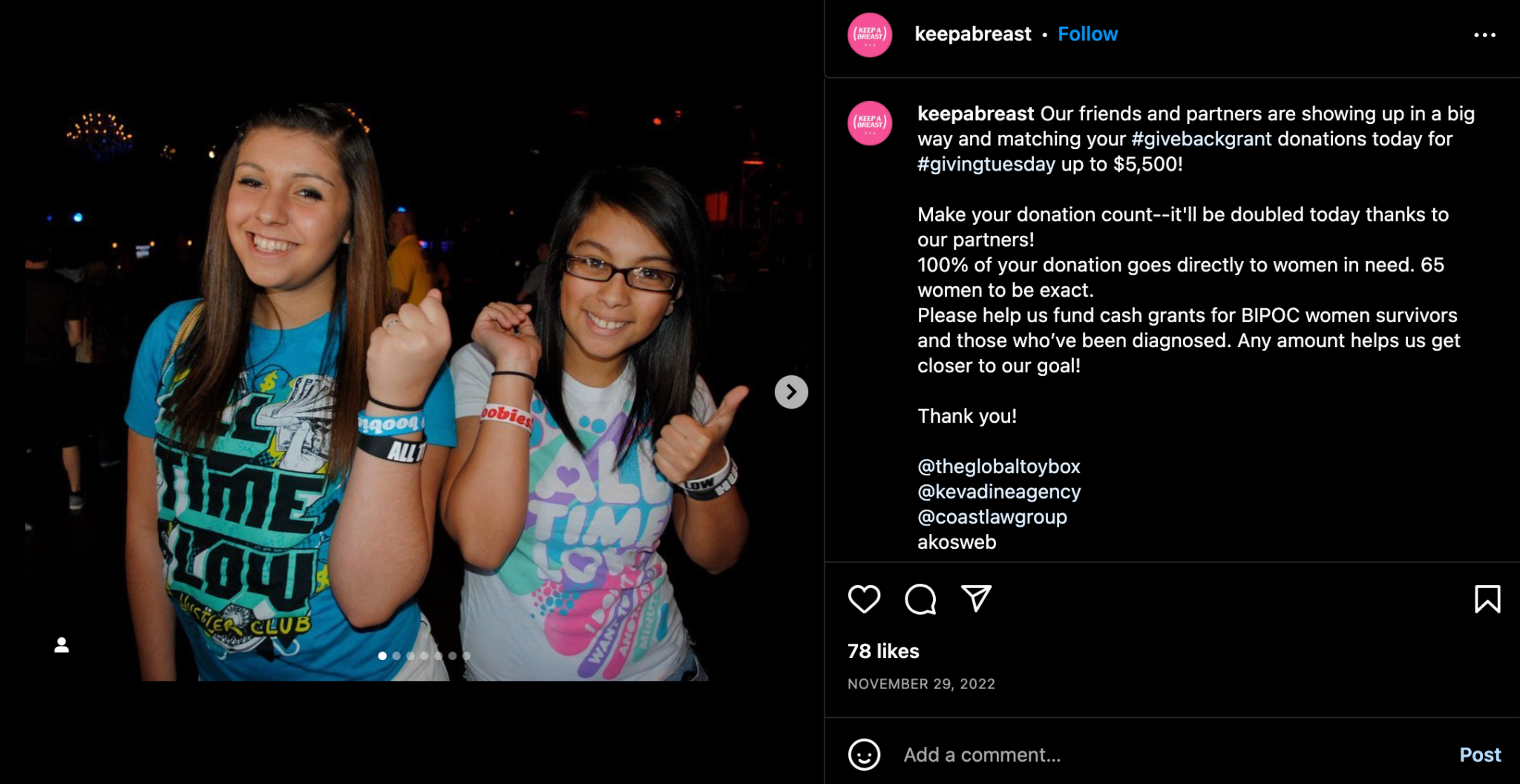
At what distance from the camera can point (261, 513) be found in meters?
1.23

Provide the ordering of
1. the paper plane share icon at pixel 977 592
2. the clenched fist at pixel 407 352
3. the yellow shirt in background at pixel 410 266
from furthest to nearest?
the yellow shirt in background at pixel 410 266 → the paper plane share icon at pixel 977 592 → the clenched fist at pixel 407 352

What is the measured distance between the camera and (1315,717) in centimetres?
134

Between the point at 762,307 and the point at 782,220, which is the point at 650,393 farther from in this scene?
the point at 782,220

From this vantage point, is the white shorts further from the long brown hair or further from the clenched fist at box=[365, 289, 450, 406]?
the clenched fist at box=[365, 289, 450, 406]

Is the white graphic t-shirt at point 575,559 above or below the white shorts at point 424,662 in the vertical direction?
above

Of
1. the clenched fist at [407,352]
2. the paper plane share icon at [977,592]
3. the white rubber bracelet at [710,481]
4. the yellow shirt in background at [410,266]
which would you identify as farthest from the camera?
the yellow shirt in background at [410,266]

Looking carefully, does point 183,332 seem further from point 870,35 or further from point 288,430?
point 870,35

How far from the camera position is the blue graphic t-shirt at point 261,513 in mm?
1231

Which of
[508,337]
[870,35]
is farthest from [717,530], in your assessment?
[870,35]

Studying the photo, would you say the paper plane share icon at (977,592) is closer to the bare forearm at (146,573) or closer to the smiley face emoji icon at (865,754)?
the smiley face emoji icon at (865,754)

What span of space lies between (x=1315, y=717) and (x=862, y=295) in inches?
45.4

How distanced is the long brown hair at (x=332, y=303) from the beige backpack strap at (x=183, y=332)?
1 cm

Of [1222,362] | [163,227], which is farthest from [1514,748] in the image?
[163,227]

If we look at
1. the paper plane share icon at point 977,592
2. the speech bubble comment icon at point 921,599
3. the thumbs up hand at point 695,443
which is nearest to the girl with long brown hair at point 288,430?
the thumbs up hand at point 695,443
